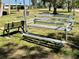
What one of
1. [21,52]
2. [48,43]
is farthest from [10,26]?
[21,52]

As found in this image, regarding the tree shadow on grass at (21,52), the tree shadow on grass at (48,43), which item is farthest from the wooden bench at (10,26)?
the tree shadow on grass at (21,52)

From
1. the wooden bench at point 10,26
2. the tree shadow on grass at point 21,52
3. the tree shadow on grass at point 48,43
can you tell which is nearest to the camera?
the tree shadow on grass at point 21,52

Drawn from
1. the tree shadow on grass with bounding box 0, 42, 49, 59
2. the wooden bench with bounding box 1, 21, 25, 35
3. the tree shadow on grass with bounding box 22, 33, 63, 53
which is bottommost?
the tree shadow on grass with bounding box 0, 42, 49, 59

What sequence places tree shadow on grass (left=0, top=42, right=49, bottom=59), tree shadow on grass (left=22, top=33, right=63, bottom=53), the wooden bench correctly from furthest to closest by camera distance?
the wooden bench, tree shadow on grass (left=22, top=33, right=63, bottom=53), tree shadow on grass (left=0, top=42, right=49, bottom=59)

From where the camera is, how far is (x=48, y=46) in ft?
25.3

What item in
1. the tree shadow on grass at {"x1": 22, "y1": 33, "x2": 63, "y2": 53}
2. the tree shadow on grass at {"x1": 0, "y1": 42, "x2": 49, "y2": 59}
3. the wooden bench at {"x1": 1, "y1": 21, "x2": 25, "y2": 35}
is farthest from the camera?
the wooden bench at {"x1": 1, "y1": 21, "x2": 25, "y2": 35}

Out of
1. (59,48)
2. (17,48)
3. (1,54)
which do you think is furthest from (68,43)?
(1,54)

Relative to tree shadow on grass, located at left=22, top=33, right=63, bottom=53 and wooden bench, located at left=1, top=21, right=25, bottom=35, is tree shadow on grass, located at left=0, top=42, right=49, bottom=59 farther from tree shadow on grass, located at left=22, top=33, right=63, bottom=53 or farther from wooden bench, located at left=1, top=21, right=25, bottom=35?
wooden bench, located at left=1, top=21, right=25, bottom=35

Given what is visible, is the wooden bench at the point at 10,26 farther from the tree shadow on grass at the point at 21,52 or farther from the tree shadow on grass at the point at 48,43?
the tree shadow on grass at the point at 21,52

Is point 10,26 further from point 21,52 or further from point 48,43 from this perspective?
point 21,52

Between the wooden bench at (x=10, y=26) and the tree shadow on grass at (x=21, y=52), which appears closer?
the tree shadow on grass at (x=21, y=52)

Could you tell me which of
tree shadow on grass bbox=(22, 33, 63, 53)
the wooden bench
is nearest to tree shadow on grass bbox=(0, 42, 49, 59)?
tree shadow on grass bbox=(22, 33, 63, 53)

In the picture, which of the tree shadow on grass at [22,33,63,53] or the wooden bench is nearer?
the tree shadow on grass at [22,33,63,53]

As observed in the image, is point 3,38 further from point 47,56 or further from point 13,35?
point 47,56
